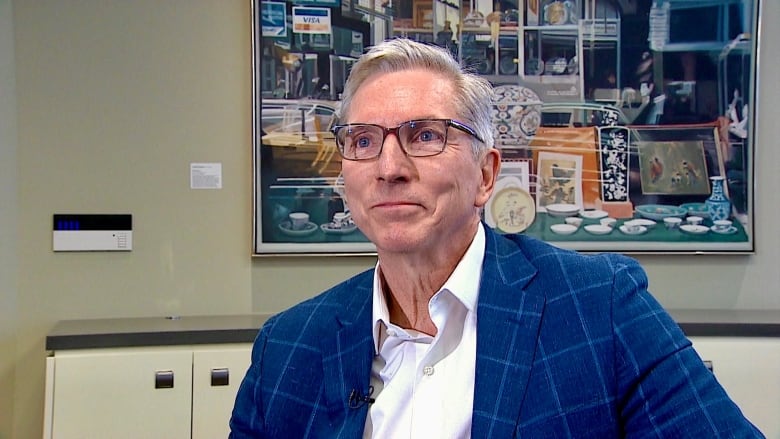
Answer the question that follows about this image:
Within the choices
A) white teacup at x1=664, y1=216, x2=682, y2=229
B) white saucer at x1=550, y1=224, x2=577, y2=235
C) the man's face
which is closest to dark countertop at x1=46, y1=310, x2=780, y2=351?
white teacup at x1=664, y1=216, x2=682, y2=229

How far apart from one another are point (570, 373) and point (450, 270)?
0.86 ft

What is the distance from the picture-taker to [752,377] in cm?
212

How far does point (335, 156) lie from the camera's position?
2490mm

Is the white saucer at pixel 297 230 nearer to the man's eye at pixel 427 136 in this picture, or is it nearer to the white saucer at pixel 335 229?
the white saucer at pixel 335 229

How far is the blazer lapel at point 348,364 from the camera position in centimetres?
102

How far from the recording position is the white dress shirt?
3.21 ft

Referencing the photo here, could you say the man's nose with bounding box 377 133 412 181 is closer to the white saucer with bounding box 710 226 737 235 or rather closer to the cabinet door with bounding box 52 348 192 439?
the cabinet door with bounding box 52 348 192 439

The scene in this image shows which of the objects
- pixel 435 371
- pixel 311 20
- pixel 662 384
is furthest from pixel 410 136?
pixel 311 20

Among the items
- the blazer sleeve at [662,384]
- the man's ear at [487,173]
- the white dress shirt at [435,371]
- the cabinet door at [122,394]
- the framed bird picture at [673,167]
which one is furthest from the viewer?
the framed bird picture at [673,167]

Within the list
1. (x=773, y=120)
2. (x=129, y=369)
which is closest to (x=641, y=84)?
(x=773, y=120)

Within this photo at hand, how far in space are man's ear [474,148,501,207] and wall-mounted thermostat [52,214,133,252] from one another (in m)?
1.74

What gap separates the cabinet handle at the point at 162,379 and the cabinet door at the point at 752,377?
66.4 inches

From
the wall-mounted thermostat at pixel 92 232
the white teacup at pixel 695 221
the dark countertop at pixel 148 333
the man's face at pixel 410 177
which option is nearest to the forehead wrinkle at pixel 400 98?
the man's face at pixel 410 177

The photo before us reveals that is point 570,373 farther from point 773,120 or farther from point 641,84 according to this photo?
point 773,120
